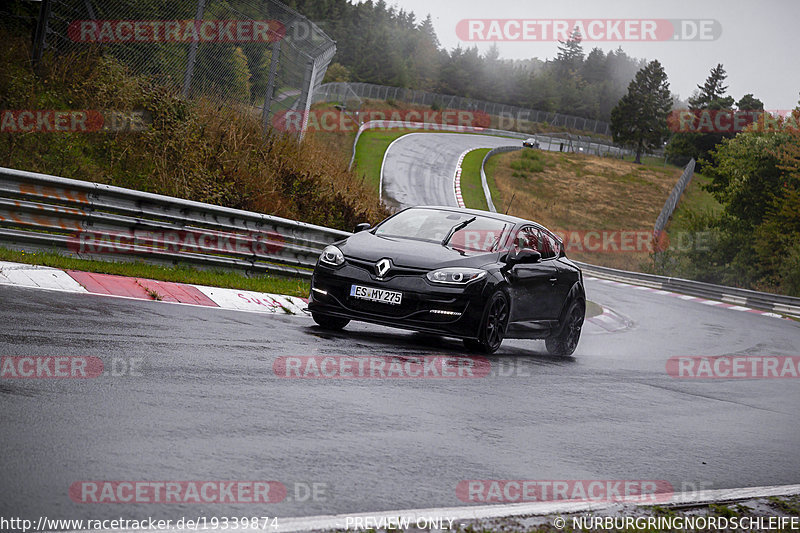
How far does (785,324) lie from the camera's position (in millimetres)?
28219

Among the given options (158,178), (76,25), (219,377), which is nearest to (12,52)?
(76,25)

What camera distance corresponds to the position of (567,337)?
12445 millimetres

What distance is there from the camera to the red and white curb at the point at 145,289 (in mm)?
9602

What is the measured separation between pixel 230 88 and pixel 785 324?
1900 cm

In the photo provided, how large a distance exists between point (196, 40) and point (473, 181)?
1818 inches

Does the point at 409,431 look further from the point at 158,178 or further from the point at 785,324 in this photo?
the point at 785,324

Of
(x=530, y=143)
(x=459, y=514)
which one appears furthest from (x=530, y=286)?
(x=530, y=143)

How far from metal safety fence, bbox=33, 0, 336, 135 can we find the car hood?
7362 millimetres

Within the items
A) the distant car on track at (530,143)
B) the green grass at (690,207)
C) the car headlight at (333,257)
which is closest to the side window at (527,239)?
the car headlight at (333,257)

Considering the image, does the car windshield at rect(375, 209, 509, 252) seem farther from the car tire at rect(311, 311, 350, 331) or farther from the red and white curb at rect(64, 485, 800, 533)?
the red and white curb at rect(64, 485, 800, 533)

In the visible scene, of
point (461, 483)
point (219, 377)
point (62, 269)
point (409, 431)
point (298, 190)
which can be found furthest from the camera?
point (298, 190)

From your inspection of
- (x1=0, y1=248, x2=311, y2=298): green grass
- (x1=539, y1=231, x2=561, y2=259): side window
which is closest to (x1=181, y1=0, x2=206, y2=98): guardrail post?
(x1=0, y1=248, x2=311, y2=298): green grass

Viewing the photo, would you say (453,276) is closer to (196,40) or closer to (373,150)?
(196,40)

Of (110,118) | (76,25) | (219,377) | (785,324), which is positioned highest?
(76,25)
